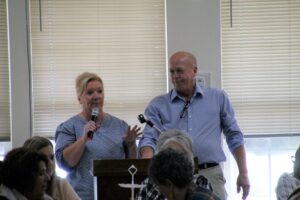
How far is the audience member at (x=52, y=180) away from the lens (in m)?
2.96

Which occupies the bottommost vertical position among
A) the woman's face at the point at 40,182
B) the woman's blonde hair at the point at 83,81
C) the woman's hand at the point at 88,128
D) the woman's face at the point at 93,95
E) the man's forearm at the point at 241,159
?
the man's forearm at the point at 241,159

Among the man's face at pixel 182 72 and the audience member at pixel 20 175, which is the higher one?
the man's face at pixel 182 72

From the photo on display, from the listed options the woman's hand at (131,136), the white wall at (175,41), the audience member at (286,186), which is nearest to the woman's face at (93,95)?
the woman's hand at (131,136)

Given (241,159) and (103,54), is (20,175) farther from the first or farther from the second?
(103,54)

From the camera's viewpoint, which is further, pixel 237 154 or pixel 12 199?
pixel 237 154

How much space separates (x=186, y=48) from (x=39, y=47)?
1274mm

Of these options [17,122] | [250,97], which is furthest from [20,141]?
[250,97]

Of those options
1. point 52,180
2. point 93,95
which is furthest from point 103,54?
point 52,180

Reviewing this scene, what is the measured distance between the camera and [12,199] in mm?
2240

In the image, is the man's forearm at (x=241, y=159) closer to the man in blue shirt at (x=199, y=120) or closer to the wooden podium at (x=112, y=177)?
the man in blue shirt at (x=199, y=120)

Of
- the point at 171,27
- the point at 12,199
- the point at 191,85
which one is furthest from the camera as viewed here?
the point at 171,27

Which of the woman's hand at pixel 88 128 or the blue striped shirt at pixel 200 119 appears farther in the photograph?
the blue striped shirt at pixel 200 119

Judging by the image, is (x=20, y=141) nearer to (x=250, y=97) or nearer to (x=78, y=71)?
(x=78, y=71)

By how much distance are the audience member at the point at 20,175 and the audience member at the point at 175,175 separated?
1.76 ft
